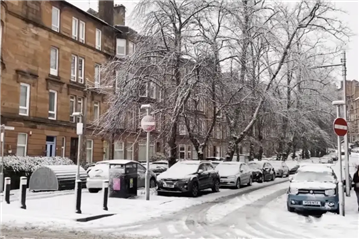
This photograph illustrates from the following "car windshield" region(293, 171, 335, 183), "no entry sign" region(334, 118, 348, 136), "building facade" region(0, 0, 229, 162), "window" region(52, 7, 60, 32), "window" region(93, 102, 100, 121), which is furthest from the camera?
"window" region(93, 102, 100, 121)

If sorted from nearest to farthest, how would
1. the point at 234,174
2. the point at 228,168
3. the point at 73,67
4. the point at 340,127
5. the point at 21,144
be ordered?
the point at 340,127 < the point at 234,174 < the point at 228,168 < the point at 21,144 < the point at 73,67

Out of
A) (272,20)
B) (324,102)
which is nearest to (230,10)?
(272,20)

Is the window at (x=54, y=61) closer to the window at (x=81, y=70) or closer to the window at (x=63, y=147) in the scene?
the window at (x=81, y=70)

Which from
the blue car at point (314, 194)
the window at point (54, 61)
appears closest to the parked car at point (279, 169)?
the window at point (54, 61)

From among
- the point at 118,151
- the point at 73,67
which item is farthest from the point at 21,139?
the point at 118,151

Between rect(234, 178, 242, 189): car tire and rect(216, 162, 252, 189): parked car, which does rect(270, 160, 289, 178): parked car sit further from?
rect(234, 178, 242, 189): car tire

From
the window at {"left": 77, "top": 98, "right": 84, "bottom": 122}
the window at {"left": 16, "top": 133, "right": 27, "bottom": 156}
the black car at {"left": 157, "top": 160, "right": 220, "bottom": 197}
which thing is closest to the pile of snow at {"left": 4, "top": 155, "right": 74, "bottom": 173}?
the window at {"left": 16, "top": 133, "right": 27, "bottom": 156}

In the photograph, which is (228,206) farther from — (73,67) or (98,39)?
(98,39)

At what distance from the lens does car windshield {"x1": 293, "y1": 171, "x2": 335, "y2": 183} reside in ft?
47.2

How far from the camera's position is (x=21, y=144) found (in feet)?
90.8

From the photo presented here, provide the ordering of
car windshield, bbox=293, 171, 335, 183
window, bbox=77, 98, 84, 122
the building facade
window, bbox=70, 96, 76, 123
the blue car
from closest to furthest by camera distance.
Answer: the blue car, car windshield, bbox=293, 171, 335, 183, the building facade, window, bbox=70, 96, 76, 123, window, bbox=77, 98, 84, 122

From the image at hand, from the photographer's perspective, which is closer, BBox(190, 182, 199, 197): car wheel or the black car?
the black car

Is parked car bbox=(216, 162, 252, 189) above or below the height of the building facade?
below

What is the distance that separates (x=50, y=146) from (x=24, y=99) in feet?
13.9
